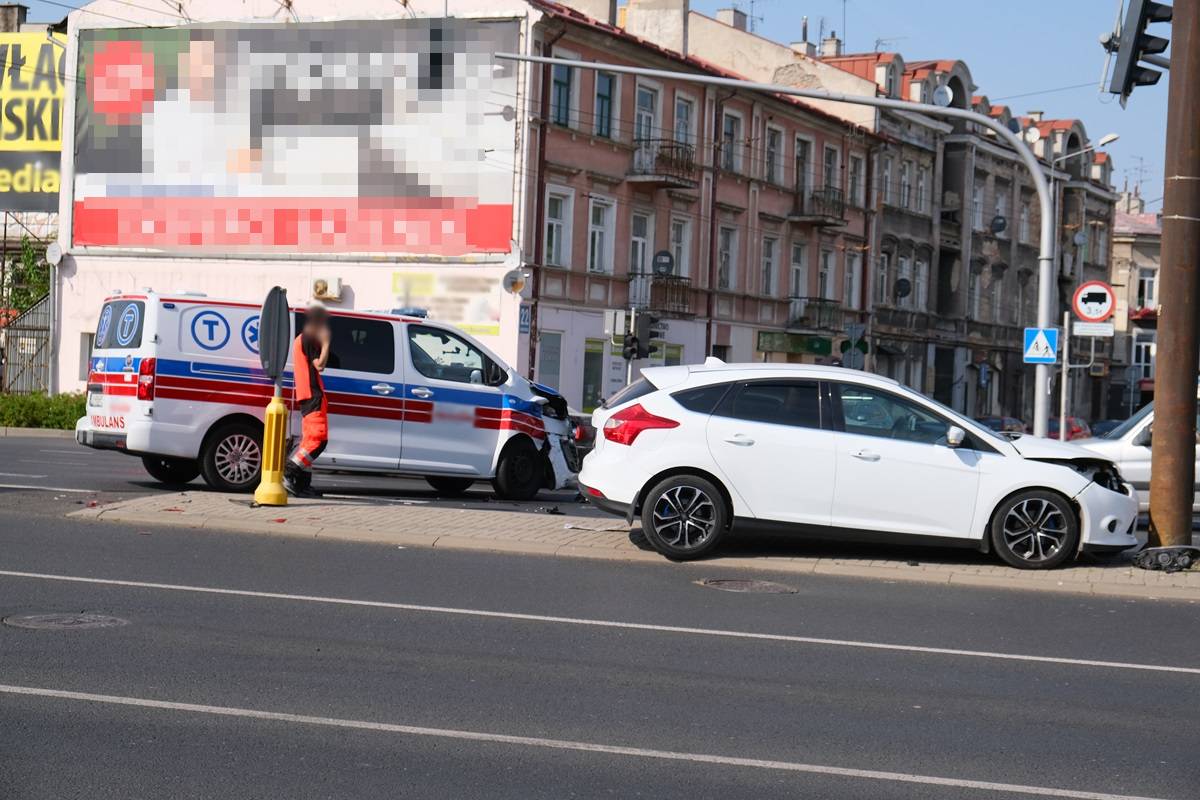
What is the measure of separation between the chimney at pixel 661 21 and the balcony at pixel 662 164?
6.93 metres

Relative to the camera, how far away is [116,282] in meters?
38.7

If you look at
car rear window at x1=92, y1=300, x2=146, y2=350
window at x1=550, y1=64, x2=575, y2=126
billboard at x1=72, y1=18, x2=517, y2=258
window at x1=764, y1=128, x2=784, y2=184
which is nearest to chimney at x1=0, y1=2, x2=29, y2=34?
billboard at x1=72, y1=18, x2=517, y2=258

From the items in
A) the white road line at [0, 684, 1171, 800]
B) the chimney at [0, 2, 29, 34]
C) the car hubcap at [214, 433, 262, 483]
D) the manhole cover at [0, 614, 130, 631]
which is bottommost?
the white road line at [0, 684, 1171, 800]

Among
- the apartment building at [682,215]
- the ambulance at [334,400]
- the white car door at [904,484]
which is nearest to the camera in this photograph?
the white car door at [904,484]

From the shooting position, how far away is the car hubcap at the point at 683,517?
12352 mm

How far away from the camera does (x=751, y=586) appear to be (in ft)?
37.3

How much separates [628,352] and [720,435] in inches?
748

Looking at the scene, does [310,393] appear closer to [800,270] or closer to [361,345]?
[361,345]

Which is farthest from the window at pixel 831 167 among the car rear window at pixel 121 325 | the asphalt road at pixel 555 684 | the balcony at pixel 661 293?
the asphalt road at pixel 555 684

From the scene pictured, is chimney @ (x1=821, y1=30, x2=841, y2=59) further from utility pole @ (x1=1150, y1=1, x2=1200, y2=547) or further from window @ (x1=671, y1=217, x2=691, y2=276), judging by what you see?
utility pole @ (x1=1150, y1=1, x2=1200, y2=547)

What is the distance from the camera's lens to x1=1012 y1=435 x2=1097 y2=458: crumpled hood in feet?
40.9

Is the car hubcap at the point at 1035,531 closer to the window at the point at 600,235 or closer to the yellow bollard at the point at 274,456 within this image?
the yellow bollard at the point at 274,456

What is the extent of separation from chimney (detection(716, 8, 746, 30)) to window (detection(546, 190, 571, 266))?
19343 mm

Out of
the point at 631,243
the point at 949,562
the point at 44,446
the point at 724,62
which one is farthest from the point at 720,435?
the point at 724,62
